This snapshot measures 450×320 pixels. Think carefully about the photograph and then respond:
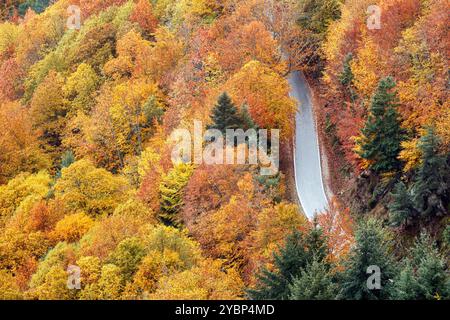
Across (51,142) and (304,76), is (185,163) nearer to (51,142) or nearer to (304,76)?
(304,76)

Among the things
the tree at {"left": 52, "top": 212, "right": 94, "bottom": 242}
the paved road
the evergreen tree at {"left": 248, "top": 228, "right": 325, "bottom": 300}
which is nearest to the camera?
the evergreen tree at {"left": 248, "top": 228, "right": 325, "bottom": 300}

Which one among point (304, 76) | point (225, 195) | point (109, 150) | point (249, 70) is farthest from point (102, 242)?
point (304, 76)

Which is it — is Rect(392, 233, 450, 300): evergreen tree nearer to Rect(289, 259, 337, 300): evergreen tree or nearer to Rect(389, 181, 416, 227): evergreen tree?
Rect(289, 259, 337, 300): evergreen tree

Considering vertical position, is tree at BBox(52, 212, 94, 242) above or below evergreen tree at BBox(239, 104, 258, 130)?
below

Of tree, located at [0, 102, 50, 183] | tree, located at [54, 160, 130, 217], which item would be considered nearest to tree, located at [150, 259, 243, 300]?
tree, located at [54, 160, 130, 217]

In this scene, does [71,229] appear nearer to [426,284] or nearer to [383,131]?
[383,131]
